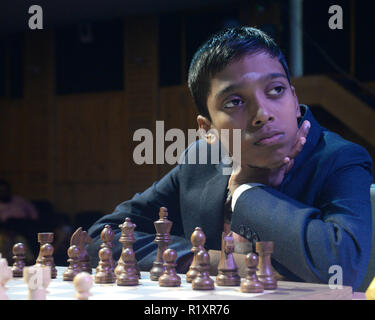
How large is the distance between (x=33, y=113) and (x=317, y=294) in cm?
880

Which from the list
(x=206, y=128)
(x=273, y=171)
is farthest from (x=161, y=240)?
(x=206, y=128)

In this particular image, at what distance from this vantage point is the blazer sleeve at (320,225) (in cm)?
140

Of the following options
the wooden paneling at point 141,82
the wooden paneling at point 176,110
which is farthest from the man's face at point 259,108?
the wooden paneling at point 141,82

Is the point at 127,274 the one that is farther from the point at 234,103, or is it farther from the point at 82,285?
the point at 234,103

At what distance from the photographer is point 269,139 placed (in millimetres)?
1534

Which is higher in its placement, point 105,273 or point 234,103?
point 234,103

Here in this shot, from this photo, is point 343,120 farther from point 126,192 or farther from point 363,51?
point 126,192

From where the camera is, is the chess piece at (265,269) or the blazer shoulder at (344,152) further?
the blazer shoulder at (344,152)

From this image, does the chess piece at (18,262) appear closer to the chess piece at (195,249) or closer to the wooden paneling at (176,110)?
the chess piece at (195,249)

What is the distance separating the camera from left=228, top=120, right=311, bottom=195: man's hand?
5.29 ft

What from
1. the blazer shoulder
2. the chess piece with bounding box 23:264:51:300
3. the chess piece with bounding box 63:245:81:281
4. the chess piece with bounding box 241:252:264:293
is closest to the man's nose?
the blazer shoulder

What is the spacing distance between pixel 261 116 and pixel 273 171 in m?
0.21

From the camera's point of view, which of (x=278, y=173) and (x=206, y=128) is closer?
(x=278, y=173)
